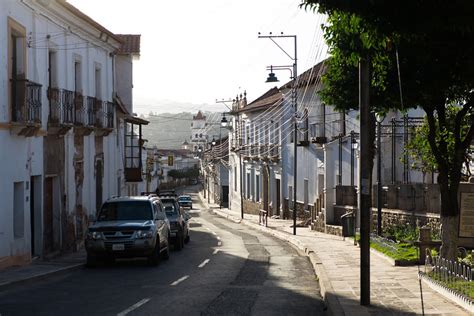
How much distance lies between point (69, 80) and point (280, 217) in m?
27.9

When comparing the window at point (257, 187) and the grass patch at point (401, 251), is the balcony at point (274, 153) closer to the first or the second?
the window at point (257, 187)

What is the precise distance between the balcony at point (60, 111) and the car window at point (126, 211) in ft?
12.4

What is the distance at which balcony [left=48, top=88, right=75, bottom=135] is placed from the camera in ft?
78.0

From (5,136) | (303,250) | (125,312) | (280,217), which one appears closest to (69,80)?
(5,136)

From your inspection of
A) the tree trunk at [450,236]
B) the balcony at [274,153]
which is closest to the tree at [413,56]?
the tree trunk at [450,236]

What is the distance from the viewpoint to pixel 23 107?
65.6 ft

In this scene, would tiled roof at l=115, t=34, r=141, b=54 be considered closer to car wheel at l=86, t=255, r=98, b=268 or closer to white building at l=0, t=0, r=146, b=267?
white building at l=0, t=0, r=146, b=267

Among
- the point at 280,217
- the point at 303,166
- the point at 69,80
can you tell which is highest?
the point at 69,80

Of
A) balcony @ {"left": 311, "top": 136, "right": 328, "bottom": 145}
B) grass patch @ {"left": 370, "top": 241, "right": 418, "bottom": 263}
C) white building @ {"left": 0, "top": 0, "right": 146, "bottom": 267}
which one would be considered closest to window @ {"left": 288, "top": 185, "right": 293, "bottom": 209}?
balcony @ {"left": 311, "top": 136, "right": 328, "bottom": 145}

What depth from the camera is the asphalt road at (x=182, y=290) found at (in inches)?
498

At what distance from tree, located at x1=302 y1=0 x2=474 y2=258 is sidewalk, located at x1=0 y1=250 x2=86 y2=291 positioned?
7.47 m

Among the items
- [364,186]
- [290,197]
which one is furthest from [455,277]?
[290,197]

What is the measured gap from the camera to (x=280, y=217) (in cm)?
5209

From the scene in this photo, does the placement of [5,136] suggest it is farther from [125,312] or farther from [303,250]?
[303,250]
